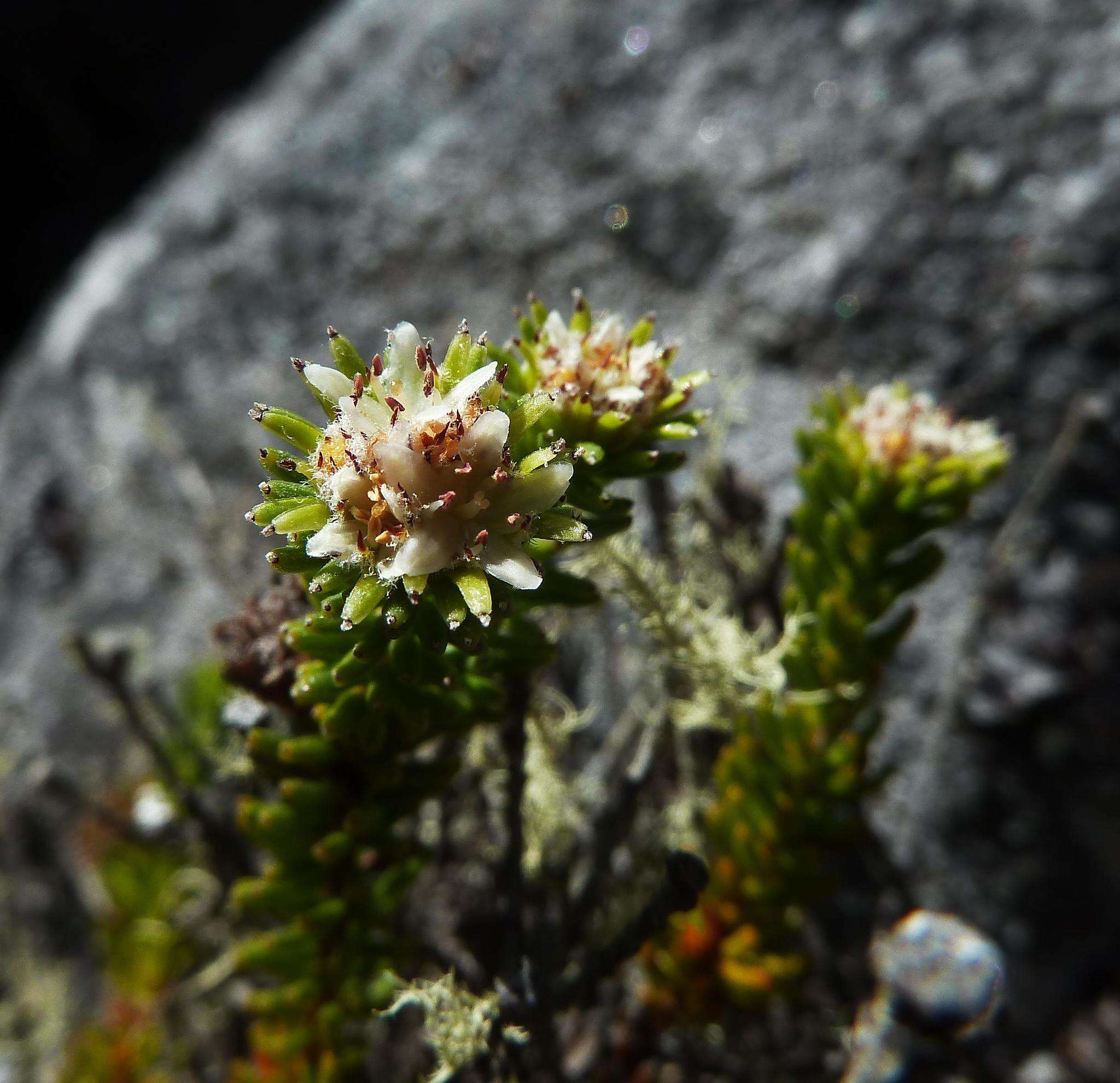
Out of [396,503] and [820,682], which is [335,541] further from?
[820,682]

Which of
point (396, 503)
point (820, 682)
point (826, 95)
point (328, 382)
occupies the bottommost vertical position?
point (820, 682)

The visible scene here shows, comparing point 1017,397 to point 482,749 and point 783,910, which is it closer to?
point 783,910

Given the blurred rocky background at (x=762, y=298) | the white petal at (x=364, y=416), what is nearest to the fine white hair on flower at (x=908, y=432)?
the blurred rocky background at (x=762, y=298)

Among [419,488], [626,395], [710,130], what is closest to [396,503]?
[419,488]

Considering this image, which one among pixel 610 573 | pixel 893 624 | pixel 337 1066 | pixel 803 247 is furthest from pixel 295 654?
pixel 803 247

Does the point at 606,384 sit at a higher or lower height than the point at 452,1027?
higher

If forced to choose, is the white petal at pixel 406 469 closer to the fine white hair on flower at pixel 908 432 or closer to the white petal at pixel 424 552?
the white petal at pixel 424 552
